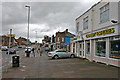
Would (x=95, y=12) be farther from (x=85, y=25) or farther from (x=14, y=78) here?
(x=14, y=78)

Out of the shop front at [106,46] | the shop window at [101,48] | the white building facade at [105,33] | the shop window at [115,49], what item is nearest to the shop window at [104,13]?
A: the white building facade at [105,33]

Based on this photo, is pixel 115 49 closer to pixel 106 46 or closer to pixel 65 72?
pixel 106 46

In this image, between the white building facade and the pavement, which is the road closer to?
the pavement

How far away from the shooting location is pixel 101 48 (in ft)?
43.7

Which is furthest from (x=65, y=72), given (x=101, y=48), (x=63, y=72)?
(x=101, y=48)

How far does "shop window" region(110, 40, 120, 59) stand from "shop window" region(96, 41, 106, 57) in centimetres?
132

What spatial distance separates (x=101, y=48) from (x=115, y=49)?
8.23 feet

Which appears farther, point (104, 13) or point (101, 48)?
point (101, 48)

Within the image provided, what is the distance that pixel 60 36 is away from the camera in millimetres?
44344

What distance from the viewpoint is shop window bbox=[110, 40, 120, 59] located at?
1047 centimetres

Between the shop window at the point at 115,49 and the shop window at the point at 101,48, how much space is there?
1.32 metres

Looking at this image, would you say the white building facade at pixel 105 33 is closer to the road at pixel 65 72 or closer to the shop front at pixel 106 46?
the shop front at pixel 106 46

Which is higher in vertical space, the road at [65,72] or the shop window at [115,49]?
the shop window at [115,49]

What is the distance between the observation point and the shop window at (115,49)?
10469 millimetres
